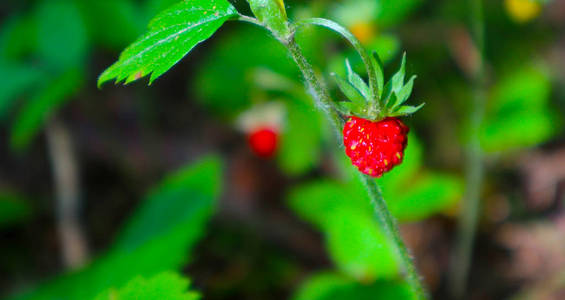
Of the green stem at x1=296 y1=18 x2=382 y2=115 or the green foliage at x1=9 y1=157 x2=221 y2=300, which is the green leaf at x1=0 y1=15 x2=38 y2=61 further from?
the green stem at x1=296 y1=18 x2=382 y2=115

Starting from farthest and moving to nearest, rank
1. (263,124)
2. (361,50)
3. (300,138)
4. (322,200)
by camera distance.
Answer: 1. (263,124)
2. (300,138)
3. (322,200)
4. (361,50)

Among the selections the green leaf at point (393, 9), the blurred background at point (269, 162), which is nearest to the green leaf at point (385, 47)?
the blurred background at point (269, 162)

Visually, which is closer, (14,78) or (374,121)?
(374,121)

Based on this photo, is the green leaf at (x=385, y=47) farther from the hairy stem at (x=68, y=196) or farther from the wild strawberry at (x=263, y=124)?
Result: the hairy stem at (x=68, y=196)

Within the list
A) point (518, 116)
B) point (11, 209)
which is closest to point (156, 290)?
point (518, 116)

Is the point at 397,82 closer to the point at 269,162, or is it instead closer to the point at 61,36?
the point at 61,36

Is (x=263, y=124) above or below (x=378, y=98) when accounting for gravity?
above
